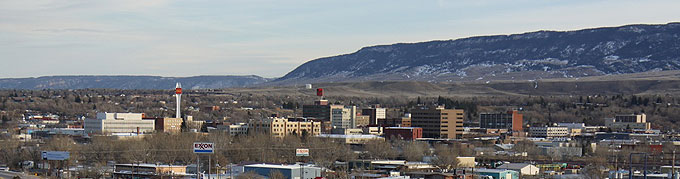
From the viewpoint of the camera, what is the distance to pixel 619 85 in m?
192

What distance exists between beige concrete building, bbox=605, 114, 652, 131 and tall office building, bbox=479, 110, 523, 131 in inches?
372

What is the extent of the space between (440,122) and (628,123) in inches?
1010

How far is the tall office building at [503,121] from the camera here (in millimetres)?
114956

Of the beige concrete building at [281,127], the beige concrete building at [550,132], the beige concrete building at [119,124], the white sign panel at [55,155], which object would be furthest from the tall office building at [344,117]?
the white sign panel at [55,155]

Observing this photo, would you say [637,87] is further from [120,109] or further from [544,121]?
[120,109]

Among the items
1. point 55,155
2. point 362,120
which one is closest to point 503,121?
point 362,120

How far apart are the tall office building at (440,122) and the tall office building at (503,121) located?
12.0 metres

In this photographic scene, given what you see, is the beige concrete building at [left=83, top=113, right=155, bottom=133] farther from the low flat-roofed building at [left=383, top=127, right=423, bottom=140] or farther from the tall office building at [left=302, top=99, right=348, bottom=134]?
the low flat-roofed building at [left=383, top=127, right=423, bottom=140]

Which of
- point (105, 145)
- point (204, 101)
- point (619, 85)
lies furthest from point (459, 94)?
point (105, 145)

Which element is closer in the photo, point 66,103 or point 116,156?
point 116,156

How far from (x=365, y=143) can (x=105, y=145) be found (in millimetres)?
21837

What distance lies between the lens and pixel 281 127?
315 ft

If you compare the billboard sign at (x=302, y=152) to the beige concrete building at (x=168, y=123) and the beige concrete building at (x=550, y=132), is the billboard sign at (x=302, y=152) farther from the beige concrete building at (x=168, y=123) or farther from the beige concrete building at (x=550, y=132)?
the beige concrete building at (x=550, y=132)

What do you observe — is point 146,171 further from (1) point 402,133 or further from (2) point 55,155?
(1) point 402,133
